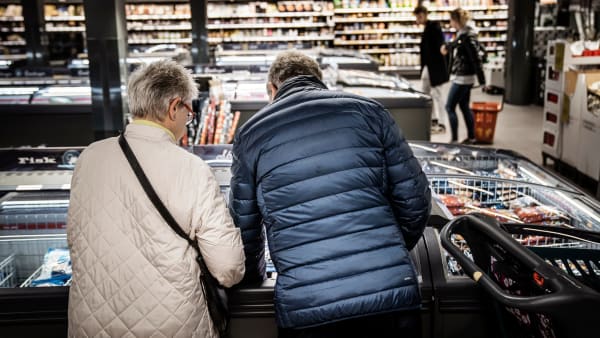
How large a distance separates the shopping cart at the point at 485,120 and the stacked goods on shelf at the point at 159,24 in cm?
→ 847

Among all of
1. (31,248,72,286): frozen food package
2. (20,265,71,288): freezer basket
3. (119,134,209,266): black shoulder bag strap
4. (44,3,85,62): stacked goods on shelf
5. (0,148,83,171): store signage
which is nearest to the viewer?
(119,134,209,266): black shoulder bag strap

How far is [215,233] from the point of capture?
1.90 metres

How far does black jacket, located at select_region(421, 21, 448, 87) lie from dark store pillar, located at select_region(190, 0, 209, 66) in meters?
3.30

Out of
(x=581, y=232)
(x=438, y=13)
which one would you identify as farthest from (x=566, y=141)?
(x=438, y=13)

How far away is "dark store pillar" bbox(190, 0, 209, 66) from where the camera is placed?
390 inches

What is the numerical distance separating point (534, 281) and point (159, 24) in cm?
1497

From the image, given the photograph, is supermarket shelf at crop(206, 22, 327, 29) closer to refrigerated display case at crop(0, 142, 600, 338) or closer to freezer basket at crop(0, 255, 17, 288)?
refrigerated display case at crop(0, 142, 600, 338)

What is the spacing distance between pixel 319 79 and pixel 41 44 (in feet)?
33.1

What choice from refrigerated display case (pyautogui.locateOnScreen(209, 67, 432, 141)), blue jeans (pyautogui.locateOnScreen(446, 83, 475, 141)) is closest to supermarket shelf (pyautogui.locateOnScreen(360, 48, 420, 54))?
blue jeans (pyautogui.locateOnScreen(446, 83, 475, 141))

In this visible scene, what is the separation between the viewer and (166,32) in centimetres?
1550

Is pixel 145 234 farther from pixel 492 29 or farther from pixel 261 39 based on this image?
pixel 492 29

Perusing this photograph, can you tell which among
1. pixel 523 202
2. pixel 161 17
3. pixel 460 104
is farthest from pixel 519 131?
pixel 161 17

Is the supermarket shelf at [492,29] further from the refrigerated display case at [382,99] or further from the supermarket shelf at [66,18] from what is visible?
the refrigerated display case at [382,99]

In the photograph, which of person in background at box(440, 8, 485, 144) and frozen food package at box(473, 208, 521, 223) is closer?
frozen food package at box(473, 208, 521, 223)
